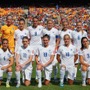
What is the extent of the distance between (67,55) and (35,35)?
1.57m

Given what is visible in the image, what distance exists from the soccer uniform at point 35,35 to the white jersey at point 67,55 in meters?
1.20

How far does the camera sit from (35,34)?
10.4 meters

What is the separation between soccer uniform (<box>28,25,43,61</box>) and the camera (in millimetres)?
10289

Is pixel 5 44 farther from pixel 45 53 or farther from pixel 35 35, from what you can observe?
pixel 35 35

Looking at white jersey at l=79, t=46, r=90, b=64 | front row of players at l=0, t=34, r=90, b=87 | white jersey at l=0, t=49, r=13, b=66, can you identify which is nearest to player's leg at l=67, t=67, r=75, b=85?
front row of players at l=0, t=34, r=90, b=87

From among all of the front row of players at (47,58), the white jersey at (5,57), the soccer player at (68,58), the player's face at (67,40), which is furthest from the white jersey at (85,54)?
the white jersey at (5,57)

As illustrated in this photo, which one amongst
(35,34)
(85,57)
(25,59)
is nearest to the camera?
(25,59)

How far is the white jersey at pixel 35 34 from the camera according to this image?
33.8ft

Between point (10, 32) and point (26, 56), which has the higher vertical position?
point (10, 32)

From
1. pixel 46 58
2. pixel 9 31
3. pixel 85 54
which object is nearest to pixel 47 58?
pixel 46 58
